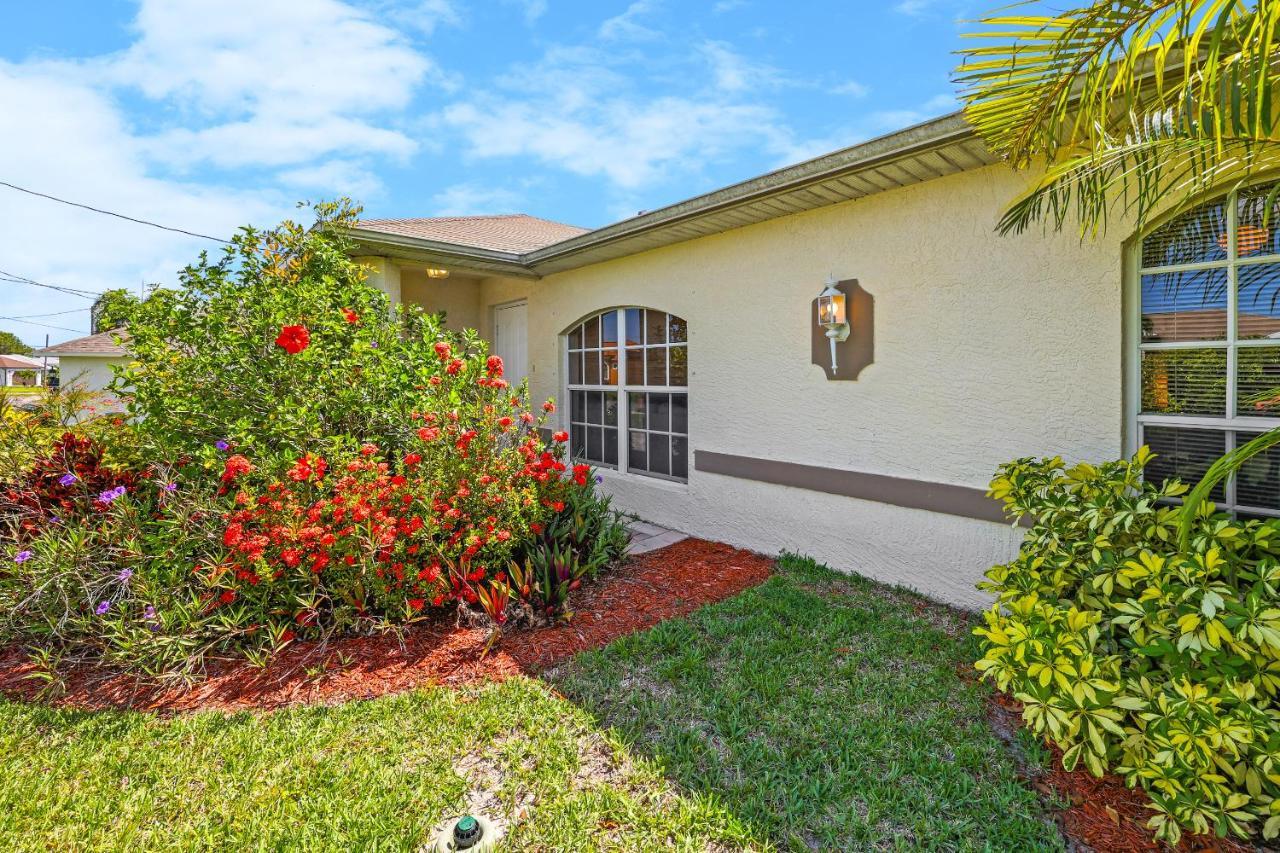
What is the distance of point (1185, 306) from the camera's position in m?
3.28

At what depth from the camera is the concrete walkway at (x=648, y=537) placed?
224 inches

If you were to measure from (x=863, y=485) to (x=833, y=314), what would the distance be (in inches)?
58.2

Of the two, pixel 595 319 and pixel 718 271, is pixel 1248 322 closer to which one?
pixel 718 271

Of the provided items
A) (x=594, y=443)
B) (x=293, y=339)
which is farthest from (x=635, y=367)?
(x=293, y=339)

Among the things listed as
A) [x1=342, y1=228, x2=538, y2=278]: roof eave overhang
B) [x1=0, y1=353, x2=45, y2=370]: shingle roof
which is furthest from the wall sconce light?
[x1=0, y1=353, x2=45, y2=370]: shingle roof

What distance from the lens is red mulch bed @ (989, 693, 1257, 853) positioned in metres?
2.07

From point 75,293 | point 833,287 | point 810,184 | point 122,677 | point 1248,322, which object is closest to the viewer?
point 1248,322

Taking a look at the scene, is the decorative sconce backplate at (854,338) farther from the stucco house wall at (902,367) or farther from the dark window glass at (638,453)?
the dark window glass at (638,453)

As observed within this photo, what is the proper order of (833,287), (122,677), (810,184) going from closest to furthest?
1. (122,677)
2. (810,184)
3. (833,287)

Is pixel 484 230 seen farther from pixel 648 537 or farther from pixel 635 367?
pixel 648 537

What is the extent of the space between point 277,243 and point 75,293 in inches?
740

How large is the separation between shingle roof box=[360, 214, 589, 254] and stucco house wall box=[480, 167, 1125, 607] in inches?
104

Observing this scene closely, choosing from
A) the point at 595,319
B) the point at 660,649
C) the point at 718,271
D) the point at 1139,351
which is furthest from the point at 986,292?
the point at 595,319

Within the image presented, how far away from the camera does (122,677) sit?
3305 millimetres
